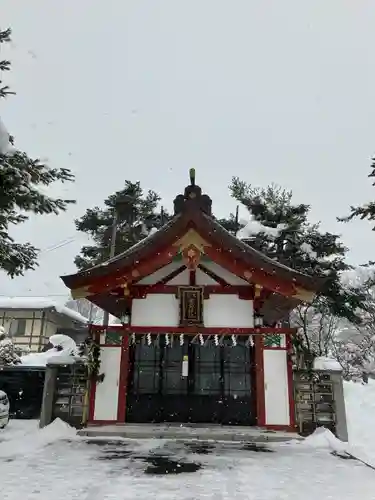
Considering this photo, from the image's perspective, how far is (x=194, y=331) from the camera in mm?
10516

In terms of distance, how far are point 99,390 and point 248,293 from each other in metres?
4.64

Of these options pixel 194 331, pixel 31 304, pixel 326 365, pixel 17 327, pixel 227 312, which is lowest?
pixel 326 365

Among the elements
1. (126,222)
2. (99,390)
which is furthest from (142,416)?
(126,222)

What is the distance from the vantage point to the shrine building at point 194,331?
10172mm

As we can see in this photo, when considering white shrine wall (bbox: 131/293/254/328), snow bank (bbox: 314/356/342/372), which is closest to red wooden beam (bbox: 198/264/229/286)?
white shrine wall (bbox: 131/293/254/328)

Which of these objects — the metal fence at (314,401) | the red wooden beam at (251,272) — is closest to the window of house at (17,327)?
the red wooden beam at (251,272)

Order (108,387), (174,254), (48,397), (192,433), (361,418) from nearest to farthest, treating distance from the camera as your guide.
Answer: (192,433) < (48,397) < (108,387) < (174,254) < (361,418)

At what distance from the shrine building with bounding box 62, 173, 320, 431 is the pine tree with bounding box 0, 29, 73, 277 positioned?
4.59 ft

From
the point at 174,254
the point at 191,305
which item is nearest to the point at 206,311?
the point at 191,305

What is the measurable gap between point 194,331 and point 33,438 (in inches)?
175

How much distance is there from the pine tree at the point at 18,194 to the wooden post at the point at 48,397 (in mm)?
2718

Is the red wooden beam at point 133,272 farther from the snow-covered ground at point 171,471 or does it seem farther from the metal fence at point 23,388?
the metal fence at point 23,388

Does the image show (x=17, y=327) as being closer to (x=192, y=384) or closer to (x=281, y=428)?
(x=192, y=384)

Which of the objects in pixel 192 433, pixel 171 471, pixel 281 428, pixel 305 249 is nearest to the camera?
pixel 171 471
